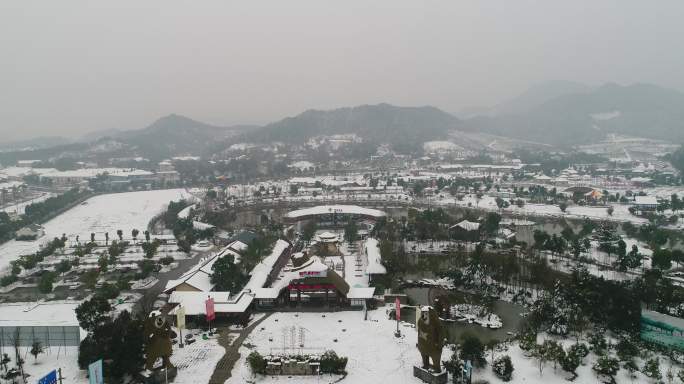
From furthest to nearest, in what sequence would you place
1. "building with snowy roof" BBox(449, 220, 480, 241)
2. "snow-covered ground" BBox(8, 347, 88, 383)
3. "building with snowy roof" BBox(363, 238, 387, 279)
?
"building with snowy roof" BBox(449, 220, 480, 241) < "building with snowy roof" BBox(363, 238, 387, 279) < "snow-covered ground" BBox(8, 347, 88, 383)

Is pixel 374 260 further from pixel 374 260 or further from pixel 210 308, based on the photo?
pixel 210 308

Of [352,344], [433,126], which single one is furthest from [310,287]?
[433,126]

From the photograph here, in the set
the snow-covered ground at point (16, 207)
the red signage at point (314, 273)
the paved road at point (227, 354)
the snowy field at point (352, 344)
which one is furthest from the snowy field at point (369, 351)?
the snow-covered ground at point (16, 207)

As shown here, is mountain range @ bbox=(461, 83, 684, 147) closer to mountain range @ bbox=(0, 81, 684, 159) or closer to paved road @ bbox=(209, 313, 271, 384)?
mountain range @ bbox=(0, 81, 684, 159)

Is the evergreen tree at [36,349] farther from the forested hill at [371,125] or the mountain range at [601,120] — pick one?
the mountain range at [601,120]

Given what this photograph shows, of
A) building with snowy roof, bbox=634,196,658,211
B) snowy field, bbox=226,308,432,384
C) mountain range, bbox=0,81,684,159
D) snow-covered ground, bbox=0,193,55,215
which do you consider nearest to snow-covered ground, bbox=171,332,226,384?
snowy field, bbox=226,308,432,384

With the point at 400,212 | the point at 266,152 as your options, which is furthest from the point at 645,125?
the point at 400,212
